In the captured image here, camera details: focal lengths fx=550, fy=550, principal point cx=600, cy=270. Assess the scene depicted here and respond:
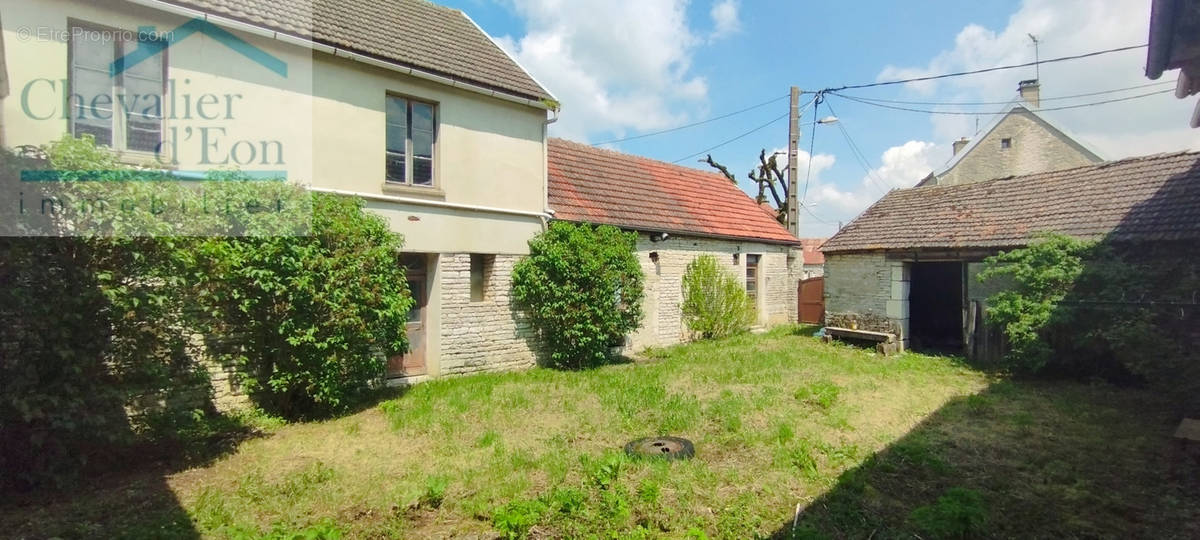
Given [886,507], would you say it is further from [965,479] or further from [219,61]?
[219,61]

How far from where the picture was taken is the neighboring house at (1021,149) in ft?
63.3

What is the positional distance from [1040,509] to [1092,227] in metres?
8.54

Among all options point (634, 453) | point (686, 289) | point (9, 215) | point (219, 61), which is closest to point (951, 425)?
Answer: point (634, 453)

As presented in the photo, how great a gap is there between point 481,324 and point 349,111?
4095 millimetres

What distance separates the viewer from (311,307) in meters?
6.62

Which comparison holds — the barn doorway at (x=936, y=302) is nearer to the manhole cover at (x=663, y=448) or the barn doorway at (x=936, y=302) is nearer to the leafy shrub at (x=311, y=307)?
the manhole cover at (x=663, y=448)

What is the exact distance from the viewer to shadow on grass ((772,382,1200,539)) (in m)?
4.18

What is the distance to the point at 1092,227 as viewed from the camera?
33.9 ft

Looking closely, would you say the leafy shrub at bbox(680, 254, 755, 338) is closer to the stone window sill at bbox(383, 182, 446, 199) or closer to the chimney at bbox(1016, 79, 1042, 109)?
the stone window sill at bbox(383, 182, 446, 199)

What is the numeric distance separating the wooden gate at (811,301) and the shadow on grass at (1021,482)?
1001 centimetres

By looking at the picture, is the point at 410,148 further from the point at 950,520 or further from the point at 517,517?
the point at 950,520

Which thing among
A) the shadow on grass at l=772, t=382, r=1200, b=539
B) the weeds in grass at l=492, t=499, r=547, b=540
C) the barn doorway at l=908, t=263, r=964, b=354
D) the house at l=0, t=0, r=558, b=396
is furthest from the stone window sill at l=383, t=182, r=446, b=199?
the barn doorway at l=908, t=263, r=964, b=354

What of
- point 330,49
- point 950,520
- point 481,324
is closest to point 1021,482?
point 950,520

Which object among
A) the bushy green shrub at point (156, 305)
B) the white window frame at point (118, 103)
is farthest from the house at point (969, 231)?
the white window frame at point (118, 103)
